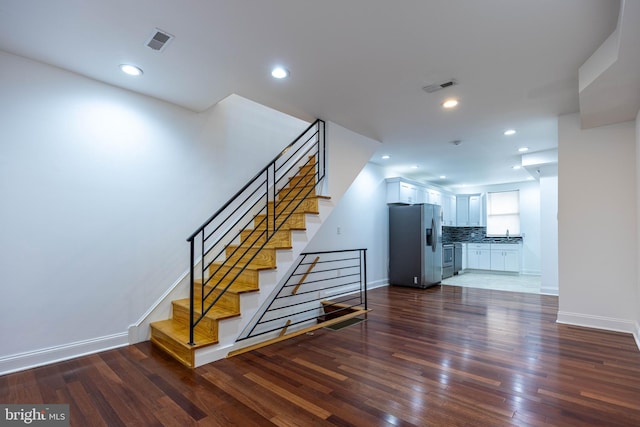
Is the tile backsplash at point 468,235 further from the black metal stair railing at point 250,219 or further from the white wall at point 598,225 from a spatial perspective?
the black metal stair railing at point 250,219

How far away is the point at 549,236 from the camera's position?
5.99 metres

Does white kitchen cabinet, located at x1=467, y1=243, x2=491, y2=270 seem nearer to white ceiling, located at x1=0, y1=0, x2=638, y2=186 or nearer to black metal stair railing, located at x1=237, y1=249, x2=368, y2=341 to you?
black metal stair railing, located at x1=237, y1=249, x2=368, y2=341

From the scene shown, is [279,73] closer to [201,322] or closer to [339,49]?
[339,49]

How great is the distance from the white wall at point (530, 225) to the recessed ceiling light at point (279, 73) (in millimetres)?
8757

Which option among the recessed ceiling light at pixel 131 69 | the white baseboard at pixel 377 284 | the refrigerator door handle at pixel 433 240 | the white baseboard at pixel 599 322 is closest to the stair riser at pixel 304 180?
the recessed ceiling light at pixel 131 69

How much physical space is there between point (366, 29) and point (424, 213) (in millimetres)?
4948

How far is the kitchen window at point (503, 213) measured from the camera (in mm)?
9312

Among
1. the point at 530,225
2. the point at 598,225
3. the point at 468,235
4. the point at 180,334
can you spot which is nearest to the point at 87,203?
the point at 180,334

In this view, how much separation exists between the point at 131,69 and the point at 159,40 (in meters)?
0.66

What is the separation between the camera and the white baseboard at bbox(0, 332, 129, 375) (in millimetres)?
2598

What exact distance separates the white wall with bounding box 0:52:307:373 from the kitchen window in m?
8.87

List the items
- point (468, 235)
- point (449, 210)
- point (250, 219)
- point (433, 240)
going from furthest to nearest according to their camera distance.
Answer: point (468, 235) → point (449, 210) → point (433, 240) → point (250, 219)

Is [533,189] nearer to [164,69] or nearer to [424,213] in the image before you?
[424,213]

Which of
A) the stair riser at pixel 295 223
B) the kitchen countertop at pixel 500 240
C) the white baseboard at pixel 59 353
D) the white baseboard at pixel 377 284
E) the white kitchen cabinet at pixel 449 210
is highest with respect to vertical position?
the white kitchen cabinet at pixel 449 210
